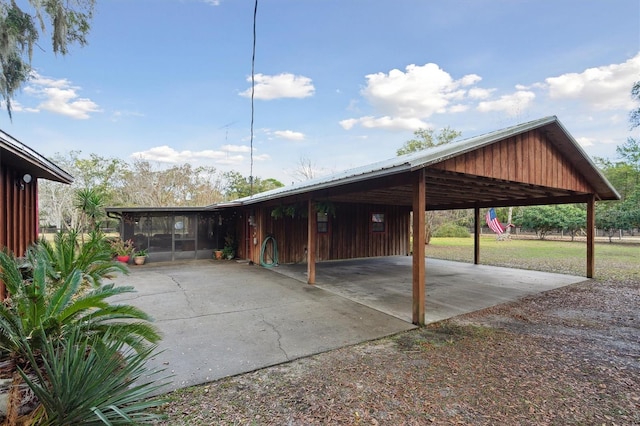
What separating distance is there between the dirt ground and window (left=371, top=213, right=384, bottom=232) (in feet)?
26.7

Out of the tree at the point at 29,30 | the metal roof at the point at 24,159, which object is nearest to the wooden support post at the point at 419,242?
the metal roof at the point at 24,159

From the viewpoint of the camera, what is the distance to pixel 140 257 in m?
10.6

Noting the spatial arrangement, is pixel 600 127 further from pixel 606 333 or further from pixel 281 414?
pixel 281 414

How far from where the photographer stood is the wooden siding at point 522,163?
4969 millimetres

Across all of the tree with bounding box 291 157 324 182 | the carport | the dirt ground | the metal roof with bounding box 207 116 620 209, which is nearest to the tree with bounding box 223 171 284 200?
the tree with bounding box 291 157 324 182

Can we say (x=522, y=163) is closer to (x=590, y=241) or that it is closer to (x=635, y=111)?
(x=590, y=241)

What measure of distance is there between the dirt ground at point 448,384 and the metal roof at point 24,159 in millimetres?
2965

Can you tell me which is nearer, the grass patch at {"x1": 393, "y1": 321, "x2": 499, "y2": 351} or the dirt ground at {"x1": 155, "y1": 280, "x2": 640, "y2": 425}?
the dirt ground at {"x1": 155, "y1": 280, "x2": 640, "y2": 425}

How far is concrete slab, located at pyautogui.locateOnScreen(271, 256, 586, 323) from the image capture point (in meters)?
5.65

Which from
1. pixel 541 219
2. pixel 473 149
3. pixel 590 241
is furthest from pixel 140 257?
pixel 541 219

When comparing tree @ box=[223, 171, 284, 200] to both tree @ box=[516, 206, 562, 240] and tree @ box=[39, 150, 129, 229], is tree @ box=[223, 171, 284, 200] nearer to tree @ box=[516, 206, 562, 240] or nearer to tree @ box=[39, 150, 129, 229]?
tree @ box=[39, 150, 129, 229]

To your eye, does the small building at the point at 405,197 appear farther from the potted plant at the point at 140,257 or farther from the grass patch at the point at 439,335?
the potted plant at the point at 140,257

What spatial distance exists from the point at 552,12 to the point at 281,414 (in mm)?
11840

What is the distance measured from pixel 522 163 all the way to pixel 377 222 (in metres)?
7.04
